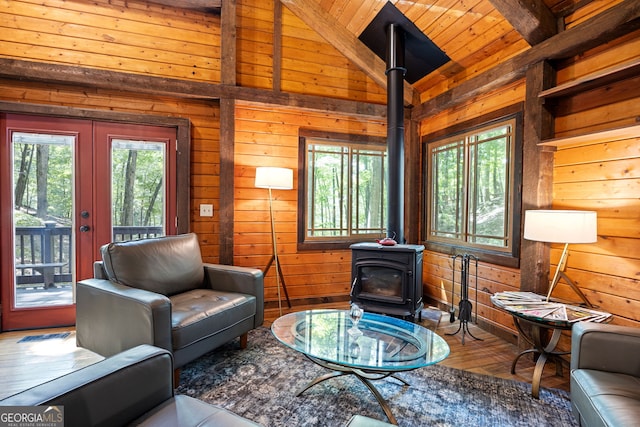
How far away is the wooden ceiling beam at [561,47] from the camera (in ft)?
6.84

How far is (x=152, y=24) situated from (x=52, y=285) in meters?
2.79

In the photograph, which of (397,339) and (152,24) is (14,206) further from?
(397,339)

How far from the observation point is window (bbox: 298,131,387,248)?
401 centimetres

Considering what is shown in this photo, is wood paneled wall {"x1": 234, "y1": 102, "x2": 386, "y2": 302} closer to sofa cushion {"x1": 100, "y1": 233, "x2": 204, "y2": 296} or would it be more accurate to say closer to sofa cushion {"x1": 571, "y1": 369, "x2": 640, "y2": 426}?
sofa cushion {"x1": 100, "y1": 233, "x2": 204, "y2": 296}

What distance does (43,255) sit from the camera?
10.6 feet

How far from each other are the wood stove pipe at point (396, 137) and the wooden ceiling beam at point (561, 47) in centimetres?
56

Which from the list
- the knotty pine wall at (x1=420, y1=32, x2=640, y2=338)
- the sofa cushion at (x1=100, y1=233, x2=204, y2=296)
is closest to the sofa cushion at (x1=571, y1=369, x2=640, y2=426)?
the knotty pine wall at (x1=420, y1=32, x2=640, y2=338)

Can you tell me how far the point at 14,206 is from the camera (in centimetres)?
311

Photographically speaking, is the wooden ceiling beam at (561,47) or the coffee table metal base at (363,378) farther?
the wooden ceiling beam at (561,47)

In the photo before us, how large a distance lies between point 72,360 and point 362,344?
2.23 meters

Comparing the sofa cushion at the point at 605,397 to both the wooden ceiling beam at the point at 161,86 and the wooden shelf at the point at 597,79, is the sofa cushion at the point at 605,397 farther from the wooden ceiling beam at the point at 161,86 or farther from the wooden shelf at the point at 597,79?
the wooden ceiling beam at the point at 161,86

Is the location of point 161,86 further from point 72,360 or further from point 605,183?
point 605,183

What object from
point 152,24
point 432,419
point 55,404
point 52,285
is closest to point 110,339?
point 55,404

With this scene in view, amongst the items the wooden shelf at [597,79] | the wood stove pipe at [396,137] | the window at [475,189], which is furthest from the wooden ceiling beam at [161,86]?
the wooden shelf at [597,79]
